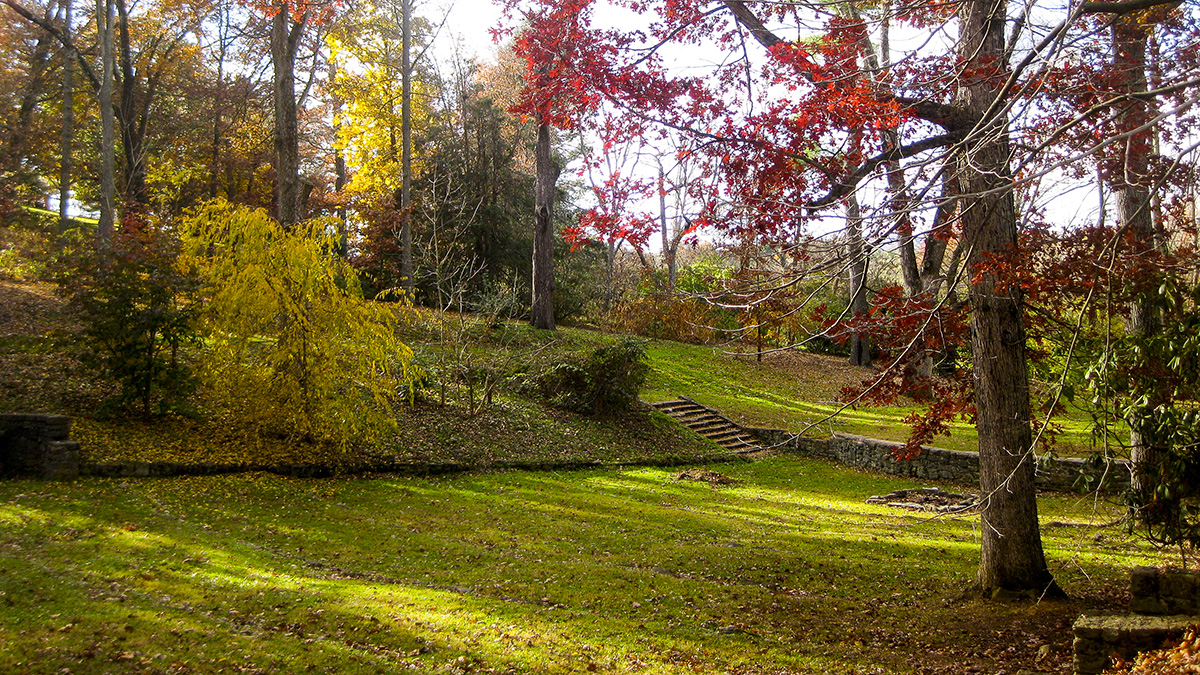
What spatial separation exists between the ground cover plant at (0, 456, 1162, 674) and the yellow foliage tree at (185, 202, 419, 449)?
110cm

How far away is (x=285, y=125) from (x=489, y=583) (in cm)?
1096

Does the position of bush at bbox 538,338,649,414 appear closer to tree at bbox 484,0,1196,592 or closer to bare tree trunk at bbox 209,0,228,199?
tree at bbox 484,0,1196,592

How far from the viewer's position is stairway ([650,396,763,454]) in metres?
17.8

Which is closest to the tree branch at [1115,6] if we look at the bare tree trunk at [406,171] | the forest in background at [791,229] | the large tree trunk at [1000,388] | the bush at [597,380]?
the forest in background at [791,229]

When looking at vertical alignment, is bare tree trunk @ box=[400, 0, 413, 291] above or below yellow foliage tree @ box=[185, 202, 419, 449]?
above

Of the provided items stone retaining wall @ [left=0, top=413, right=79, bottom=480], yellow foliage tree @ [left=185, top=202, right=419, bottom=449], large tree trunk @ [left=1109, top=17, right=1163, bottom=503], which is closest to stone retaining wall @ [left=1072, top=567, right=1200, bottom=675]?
large tree trunk @ [left=1109, top=17, right=1163, bottom=503]

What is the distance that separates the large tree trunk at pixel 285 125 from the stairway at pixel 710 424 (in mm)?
9648

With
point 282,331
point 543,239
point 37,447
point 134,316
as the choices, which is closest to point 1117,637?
point 282,331

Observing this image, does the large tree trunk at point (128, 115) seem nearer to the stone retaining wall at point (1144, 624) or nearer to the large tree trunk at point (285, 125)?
the large tree trunk at point (285, 125)

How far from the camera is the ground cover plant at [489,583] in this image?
5.39 m

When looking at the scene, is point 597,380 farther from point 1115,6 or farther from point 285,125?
point 1115,6

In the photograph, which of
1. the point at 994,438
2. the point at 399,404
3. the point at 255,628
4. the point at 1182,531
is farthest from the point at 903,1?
the point at 399,404

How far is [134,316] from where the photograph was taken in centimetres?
1179

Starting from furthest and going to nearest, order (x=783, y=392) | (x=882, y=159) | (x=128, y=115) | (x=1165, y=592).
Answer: (x=783, y=392) < (x=128, y=115) < (x=882, y=159) < (x=1165, y=592)
